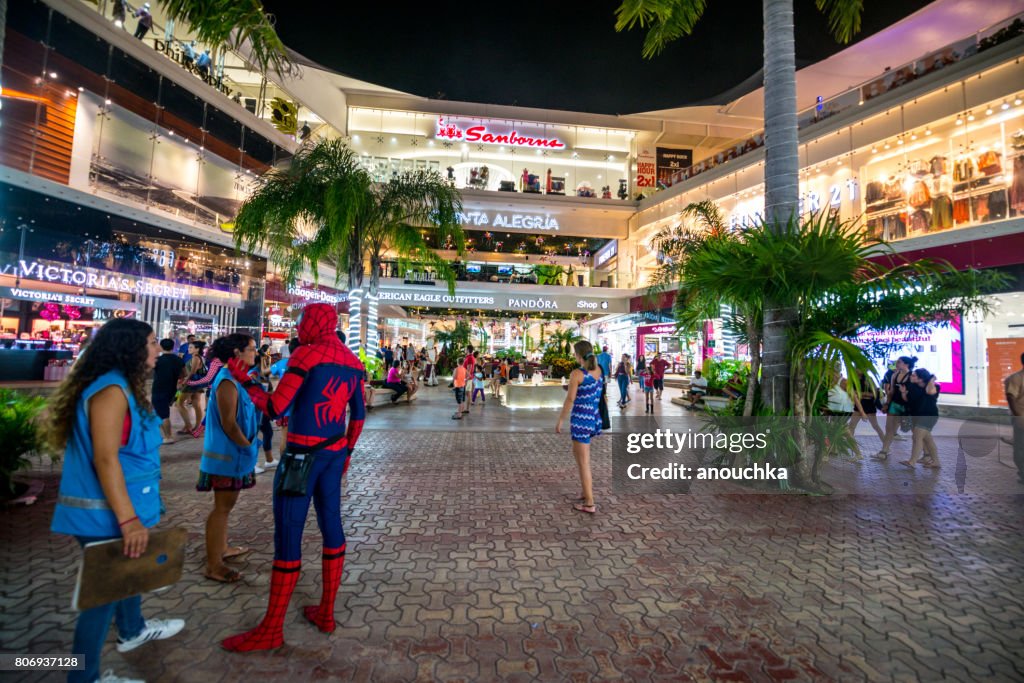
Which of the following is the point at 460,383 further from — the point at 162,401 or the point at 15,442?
the point at 15,442

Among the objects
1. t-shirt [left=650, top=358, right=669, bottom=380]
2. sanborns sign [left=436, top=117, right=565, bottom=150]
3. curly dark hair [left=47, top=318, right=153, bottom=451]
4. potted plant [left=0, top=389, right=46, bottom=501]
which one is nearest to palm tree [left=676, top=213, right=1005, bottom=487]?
curly dark hair [left=47, top=318, right=153, bottom=451]

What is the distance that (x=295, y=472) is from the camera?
231 cm

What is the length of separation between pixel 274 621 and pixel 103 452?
1.20 metres

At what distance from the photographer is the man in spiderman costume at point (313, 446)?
2.33 m

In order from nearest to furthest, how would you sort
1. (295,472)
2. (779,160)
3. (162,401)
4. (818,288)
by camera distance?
(295,472) < (818,288) < (779,160) < (162,401)

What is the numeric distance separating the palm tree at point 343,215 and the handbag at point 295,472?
31.9 feet

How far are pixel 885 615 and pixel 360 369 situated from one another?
11.7 feet

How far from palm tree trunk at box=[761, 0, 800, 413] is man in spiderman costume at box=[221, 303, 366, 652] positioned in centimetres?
500

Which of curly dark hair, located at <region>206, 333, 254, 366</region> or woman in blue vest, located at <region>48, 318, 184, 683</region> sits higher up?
curly dark hair, located at <region>206, 333, 254, 366</region>

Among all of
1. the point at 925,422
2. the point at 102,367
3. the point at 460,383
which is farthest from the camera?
the point at 460,383

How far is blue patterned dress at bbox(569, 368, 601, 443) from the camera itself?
182 inches

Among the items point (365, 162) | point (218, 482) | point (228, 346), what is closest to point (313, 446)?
point (218, 482)

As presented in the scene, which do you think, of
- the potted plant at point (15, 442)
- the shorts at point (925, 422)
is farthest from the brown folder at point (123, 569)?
the shorts at point (925, 422)

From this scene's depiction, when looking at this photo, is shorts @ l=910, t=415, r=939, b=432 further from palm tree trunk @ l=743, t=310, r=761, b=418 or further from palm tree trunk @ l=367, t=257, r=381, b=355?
palm tree trunk @ l=367, t=257, r=381, b=355
